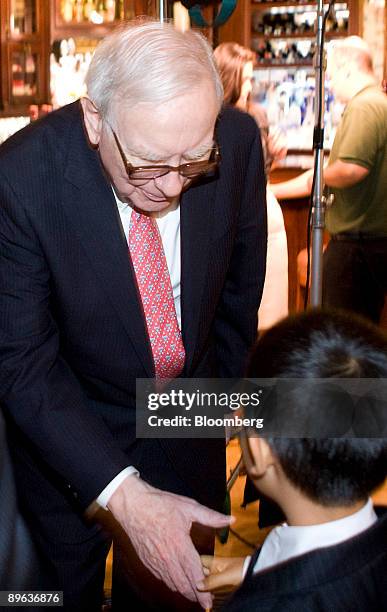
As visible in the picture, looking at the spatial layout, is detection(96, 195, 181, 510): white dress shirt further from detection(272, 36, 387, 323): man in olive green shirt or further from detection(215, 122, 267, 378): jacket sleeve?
detection(272, 36, 387, 323): man in olive green shirt

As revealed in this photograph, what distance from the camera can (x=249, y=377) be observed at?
122cm

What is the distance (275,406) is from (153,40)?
0.57 m

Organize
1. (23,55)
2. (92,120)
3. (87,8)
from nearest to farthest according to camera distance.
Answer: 1. (92,120)
2. (87,8)
3. (23,55)

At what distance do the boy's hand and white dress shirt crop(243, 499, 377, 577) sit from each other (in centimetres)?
10

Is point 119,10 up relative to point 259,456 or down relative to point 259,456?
up

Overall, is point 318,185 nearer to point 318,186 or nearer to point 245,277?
point 318,186

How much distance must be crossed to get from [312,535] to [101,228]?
2.02 feet

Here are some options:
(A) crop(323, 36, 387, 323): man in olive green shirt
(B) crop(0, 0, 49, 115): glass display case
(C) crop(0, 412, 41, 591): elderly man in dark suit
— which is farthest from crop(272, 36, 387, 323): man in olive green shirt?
(B) crop(0, 0, 49, 115): glass display case

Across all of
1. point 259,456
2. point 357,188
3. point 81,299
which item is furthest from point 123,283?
point 357,188

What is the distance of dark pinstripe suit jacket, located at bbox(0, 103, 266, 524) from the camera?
4.66ft

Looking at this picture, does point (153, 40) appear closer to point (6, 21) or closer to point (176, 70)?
point (176, 70)

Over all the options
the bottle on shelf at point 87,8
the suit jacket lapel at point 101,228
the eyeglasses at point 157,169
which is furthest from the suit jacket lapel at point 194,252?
the bottle on shelf at point 87,8

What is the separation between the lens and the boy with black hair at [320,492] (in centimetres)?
105

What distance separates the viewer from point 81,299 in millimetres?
1471
